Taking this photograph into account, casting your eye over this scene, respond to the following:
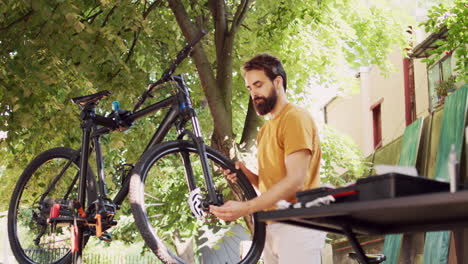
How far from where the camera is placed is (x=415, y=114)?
17078 millimetres

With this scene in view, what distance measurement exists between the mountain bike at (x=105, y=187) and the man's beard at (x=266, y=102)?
0.38 metres

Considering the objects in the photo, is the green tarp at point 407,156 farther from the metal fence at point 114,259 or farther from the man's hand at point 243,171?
the metal fence at point 114,259

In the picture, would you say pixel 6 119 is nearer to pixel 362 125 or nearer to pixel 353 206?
pixel 353 206

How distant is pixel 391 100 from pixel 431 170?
6575 mm

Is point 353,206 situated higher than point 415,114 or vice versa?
point 415,114

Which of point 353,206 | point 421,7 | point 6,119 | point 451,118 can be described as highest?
point 421,7

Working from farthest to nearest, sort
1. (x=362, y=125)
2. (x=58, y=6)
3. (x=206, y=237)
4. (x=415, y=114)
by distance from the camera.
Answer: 1. (x=362, y=125)
2. (x=415, y=114)
3. (x=206, y=237)
4. (x=58, y=6)

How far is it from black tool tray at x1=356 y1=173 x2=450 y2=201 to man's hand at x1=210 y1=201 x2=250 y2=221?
1.22 m

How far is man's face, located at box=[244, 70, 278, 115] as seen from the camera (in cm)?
311

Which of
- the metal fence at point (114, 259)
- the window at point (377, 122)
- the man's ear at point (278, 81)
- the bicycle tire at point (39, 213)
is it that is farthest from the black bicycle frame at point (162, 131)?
the metal fence at point (114, 259)

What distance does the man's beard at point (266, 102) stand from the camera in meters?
3.13

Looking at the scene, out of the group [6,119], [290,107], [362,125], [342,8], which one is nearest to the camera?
[290,107]

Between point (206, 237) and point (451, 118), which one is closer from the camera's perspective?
point (206, 237)

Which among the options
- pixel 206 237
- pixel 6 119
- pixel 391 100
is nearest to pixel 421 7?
pixel 391 100
